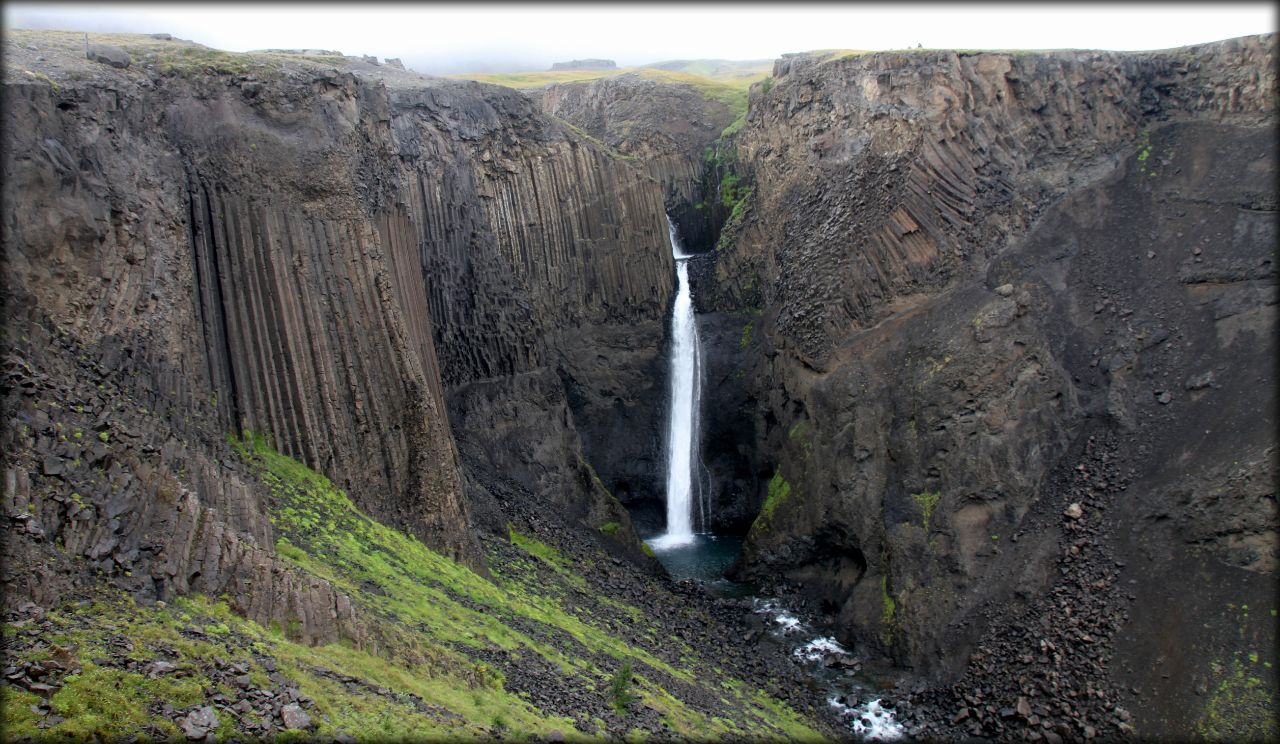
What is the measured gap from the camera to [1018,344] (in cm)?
2919

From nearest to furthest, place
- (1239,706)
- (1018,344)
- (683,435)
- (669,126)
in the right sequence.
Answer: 1. (1239,706)
2. (1018,344)
3. (683,435)
4. (669,126)

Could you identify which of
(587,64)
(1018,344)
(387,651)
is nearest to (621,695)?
(387,651)

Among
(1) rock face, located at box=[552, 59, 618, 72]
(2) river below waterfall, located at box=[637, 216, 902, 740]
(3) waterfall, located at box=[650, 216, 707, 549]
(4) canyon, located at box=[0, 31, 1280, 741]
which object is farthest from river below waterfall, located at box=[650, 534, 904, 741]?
(1) rock face, located at box=[552, 59, 618, 72]

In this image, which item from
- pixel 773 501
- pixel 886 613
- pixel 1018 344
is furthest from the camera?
pixel 773 501

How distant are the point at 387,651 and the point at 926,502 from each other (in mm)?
18533

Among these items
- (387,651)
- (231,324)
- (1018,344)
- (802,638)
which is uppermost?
(231,324)

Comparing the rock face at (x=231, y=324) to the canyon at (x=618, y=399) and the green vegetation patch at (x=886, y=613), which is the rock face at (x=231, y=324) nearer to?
the canyon at (x=618, y=399)

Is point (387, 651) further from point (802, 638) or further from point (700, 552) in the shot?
point (700, 552)

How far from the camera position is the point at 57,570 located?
471 inches

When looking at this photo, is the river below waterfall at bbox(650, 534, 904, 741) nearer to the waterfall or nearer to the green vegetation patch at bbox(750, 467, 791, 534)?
the waterfall

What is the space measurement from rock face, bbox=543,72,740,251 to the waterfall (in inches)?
255

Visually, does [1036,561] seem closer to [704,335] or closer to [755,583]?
[755,583]

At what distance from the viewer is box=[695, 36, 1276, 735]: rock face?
25156 mm

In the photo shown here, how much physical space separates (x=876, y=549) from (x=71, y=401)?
885 inches
